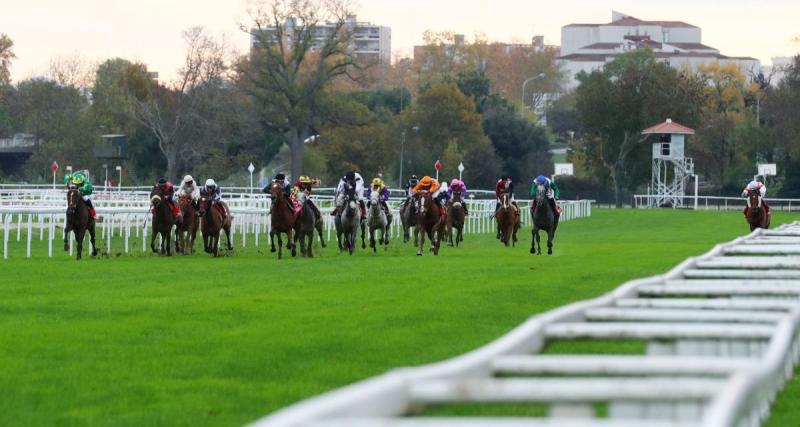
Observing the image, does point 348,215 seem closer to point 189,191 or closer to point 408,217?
point 189,191

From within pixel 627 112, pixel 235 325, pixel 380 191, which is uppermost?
pixel 627 112

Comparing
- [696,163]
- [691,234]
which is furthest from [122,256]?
[696,163]

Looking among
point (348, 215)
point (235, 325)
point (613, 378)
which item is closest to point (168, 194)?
point (348, 215)

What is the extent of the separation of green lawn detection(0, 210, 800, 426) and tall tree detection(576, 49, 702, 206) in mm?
80505

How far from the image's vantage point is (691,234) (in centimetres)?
5203

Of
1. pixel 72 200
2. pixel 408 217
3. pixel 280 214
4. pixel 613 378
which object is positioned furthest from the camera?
pixel 408 217

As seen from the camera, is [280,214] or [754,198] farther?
[754,198]

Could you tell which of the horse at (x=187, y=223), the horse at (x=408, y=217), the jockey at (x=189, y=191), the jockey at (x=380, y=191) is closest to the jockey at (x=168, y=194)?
the horse at (x=187, y=223)

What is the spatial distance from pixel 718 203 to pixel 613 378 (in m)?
91.4

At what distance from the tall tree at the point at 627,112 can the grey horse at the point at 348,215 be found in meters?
73.7

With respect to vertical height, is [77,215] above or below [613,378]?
above

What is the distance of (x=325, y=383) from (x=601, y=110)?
9871cm

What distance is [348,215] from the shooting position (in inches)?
1329

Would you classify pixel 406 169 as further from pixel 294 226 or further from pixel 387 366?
pixel 387 366
